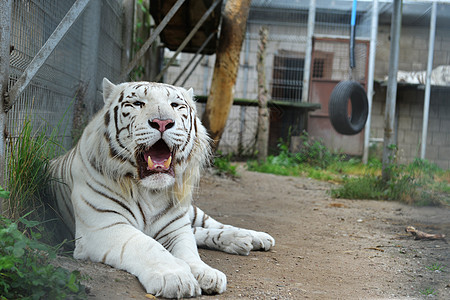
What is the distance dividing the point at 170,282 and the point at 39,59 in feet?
3.99

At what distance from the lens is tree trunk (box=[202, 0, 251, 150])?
20.0ft

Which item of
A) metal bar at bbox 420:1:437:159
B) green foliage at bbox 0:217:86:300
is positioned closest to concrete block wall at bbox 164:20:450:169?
metal bar at bbox 420:1:437:159

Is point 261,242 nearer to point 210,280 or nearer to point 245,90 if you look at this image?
point 210,280

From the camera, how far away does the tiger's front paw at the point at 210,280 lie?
6.88 feet

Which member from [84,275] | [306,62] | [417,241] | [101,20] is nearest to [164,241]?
[84,275]

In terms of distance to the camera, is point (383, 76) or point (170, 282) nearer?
point (170, 282)

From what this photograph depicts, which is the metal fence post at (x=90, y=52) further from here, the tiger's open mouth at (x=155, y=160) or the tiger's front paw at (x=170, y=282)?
the tiger's front paw at (x=170, y=282)

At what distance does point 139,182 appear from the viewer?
2.44 metres

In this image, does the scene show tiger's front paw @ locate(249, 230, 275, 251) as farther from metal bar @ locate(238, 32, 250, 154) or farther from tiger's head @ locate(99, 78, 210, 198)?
metal bar @ locate(238, 32, 250, 154)

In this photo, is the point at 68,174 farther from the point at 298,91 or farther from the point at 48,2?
the point at 298,91

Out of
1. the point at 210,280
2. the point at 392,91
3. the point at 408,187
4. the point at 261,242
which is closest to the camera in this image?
the point at 210,280

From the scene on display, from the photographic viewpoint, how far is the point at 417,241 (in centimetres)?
361

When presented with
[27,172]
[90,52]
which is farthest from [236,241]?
[90,52]

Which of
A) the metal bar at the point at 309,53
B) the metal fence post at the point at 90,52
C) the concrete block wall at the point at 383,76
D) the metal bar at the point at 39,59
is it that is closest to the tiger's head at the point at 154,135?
the metal bar at the point at 39,59
